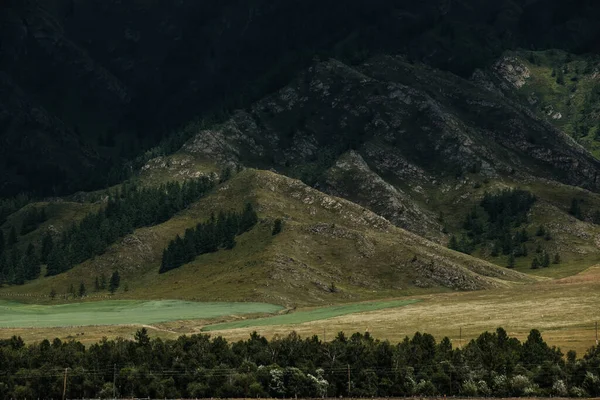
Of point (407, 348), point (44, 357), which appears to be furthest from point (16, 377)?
point (407, 348)

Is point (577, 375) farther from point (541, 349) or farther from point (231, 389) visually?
point (231, 389)

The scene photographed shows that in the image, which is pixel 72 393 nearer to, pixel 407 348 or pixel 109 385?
pixel 109 385

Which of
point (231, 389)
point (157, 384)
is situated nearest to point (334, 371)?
point (231, 389)

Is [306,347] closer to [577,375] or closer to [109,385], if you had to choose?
[109,385]

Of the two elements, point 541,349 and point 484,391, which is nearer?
point 484,391

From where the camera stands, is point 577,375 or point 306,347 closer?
point 577,375
